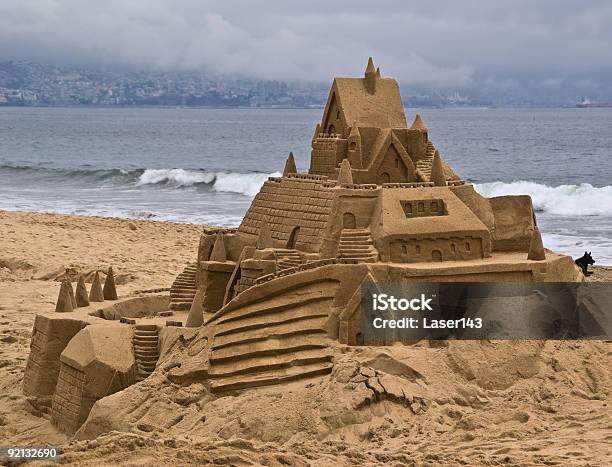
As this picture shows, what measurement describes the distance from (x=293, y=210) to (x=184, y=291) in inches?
130

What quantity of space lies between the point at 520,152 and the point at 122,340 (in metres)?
71.1

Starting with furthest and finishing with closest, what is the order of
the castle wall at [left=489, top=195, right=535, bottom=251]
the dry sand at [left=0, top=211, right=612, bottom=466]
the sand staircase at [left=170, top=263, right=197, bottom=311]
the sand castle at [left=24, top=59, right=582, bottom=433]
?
the sand staircase at [left=170, top=263, right=197, bottom=311]
the castle wall at [left=489, top=195, right=535, bottom=251]
the sand castle at [left=24, top=59, right=582, bottom=433]
the dry sand at [left=0, top=211, right=612, bottom=466]

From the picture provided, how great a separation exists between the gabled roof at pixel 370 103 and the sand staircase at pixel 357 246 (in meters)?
3.21

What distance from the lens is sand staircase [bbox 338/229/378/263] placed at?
787 inches

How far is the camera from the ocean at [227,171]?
48.3m

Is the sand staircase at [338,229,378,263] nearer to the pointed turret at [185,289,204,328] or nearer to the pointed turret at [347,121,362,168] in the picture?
the pointed turret at [347,121,362,168]

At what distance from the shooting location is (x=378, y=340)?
19.3m

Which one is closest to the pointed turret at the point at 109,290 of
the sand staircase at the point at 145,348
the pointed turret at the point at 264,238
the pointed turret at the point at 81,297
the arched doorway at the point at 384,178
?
the pointed turret at the point at 81,297

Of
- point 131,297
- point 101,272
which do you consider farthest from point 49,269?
point 131,297

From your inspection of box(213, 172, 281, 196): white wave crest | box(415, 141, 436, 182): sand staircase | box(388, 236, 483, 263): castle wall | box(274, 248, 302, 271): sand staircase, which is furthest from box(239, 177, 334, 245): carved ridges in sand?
box(213, 172, 281, 196): white wave crest

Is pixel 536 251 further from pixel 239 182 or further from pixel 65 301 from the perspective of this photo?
pixel 239 182

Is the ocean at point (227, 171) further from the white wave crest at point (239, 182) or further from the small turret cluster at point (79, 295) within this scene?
the small turret cluster at point (79, 295)

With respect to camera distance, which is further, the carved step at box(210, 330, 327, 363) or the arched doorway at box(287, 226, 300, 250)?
the arched doorway at box(287, 226, 300, 250)

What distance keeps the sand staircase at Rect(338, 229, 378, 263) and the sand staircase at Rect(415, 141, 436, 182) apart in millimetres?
2534
